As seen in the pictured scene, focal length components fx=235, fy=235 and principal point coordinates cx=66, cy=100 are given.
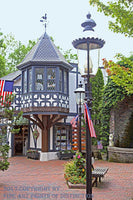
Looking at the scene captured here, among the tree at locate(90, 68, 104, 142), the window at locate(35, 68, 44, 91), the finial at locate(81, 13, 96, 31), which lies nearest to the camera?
the finial at locate(81, 13, 96, 31)

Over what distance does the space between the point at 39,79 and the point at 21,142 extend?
5567 mm

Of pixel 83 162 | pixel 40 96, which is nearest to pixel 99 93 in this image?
pixel 40 96

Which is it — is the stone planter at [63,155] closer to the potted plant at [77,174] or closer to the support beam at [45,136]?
the support beam at [45,136]

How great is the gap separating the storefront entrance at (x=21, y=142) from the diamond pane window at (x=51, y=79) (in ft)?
14.7

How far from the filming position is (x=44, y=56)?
46.1ft

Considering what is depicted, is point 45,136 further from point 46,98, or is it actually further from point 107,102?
point 107,102

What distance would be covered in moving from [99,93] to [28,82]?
487cm

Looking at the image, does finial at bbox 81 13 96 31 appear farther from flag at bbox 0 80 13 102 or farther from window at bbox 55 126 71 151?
window at bbox 55 126 71 151

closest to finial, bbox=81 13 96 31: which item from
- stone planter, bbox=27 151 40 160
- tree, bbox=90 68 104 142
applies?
tree, bbox=90 68 104 142

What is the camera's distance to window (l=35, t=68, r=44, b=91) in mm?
13844

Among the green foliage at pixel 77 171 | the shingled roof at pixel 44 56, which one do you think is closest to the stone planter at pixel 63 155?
the shingled roof at pixel 44 56

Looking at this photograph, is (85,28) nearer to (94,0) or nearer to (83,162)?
(94,0)

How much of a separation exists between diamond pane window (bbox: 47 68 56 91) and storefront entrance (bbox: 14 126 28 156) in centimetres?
447

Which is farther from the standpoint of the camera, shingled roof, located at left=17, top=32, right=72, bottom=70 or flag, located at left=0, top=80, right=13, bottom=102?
flag, located at left=0, top=80, right=13, bottom=102
